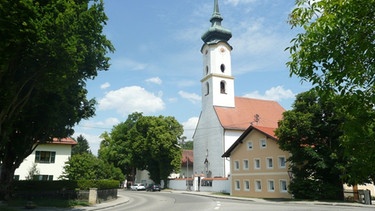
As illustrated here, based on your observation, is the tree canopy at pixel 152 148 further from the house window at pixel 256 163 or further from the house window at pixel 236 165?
the house window at pixel 256 163

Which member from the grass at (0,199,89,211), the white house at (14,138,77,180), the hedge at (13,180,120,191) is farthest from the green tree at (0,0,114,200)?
the white house at (14,138,77,180)

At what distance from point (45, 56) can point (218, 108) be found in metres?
45.5

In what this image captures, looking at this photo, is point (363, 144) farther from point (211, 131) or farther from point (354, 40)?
point (211, 131)

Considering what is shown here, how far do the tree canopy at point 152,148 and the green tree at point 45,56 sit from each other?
112 feet

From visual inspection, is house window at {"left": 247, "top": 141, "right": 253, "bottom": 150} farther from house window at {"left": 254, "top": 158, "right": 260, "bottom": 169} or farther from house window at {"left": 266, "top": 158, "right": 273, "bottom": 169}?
house window at {"left": 266, "top": 158, "right": 273, "bottom": 169}

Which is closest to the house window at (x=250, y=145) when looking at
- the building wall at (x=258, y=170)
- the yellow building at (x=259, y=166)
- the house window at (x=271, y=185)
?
the yellow building at (x=259, y=166)

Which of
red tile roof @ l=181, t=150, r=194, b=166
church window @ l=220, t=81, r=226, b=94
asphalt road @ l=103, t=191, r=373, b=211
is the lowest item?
asphalt road @ l=103, t=191, r=373, b=211

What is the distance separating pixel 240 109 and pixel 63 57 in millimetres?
48889

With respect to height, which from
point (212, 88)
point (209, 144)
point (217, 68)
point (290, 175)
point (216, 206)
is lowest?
point (216, 206)

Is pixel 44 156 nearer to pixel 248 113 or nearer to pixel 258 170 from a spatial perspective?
pixel 258 170

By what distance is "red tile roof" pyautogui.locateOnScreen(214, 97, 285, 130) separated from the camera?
57438mm

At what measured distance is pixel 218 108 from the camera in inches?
2322

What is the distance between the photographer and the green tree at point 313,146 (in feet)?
94.9

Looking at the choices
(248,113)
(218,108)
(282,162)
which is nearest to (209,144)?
(218,108)
